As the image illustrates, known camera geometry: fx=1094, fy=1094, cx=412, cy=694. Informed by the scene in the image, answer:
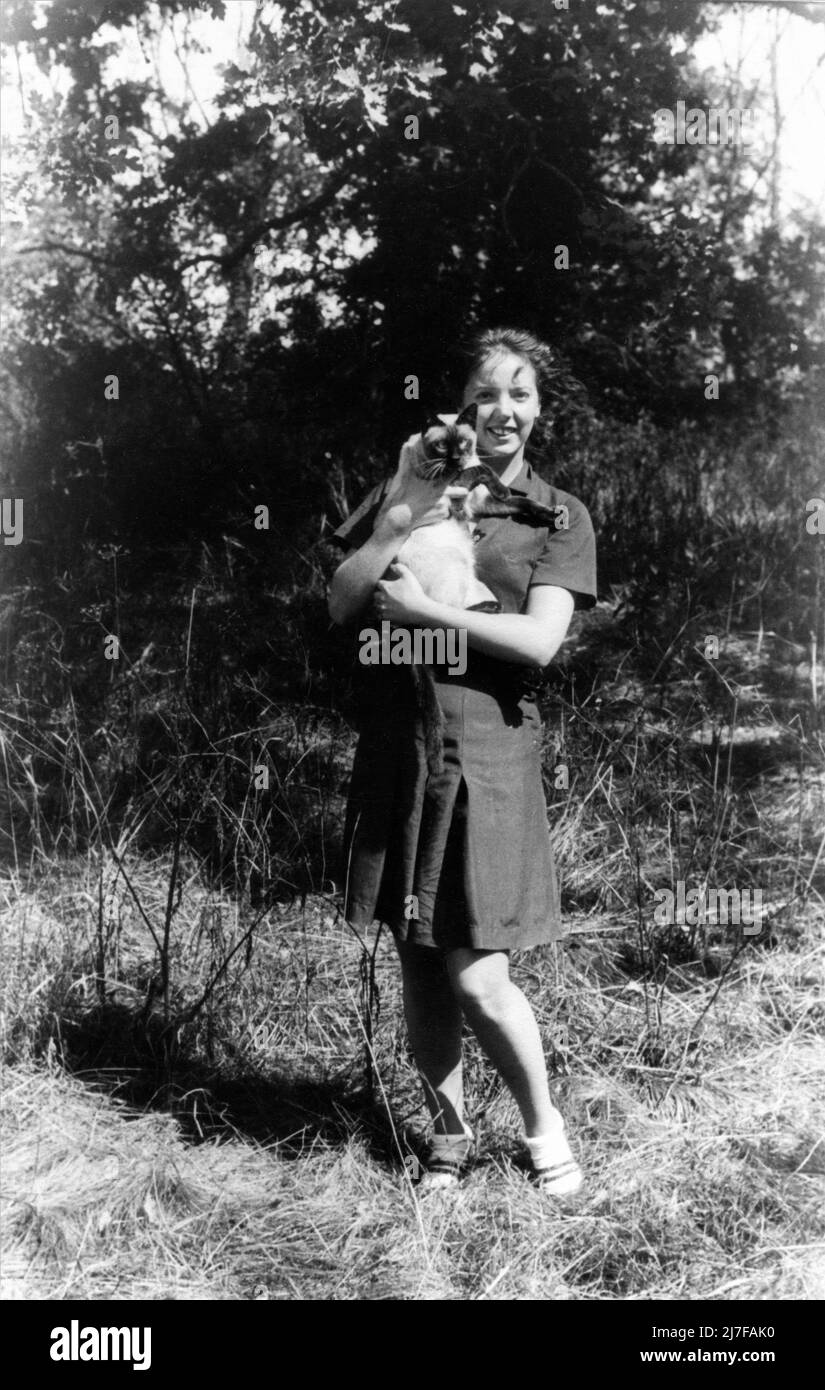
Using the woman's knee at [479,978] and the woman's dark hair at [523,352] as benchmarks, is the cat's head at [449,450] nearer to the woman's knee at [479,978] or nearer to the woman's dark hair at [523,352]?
the woman's dark hair at [523,352]

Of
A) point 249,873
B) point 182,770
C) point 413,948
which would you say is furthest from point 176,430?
point 413,948

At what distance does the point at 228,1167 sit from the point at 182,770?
117 cm

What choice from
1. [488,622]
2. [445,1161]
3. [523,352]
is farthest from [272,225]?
[445,1161]

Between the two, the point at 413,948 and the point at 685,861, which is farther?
the point at 685,861

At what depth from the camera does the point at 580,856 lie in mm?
3480

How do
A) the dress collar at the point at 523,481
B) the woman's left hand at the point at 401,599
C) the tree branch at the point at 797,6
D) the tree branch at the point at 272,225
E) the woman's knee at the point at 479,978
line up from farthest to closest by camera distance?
the tree branch at the point at 272,225 < the tree branch at the point at 797,6 < the dress collar at the point at 523,481 < the woman's knee at the point at 479,978 < the woman's left hand at the point at 401,599

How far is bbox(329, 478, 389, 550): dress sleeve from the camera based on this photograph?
233 centimetres

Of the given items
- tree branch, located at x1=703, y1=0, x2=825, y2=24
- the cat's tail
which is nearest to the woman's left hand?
the cat's tail

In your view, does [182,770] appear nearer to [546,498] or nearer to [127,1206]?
[127,1206]

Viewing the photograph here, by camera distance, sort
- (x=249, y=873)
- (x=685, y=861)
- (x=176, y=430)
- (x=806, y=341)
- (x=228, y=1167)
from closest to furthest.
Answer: (x=228, y=1167)
(x=249, y=873)
(x=685, y=861)
(x=806, y=341)
(x=176, y=430)

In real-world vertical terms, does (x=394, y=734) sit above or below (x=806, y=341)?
below

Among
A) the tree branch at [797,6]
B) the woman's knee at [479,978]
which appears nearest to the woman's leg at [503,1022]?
the woman's knee at [479,978]

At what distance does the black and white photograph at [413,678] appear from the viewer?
2.23m

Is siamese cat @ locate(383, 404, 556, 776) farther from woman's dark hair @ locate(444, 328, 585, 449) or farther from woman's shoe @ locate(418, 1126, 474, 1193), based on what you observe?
woman's shoe @ locate(418, 1126, 474, 1193)
